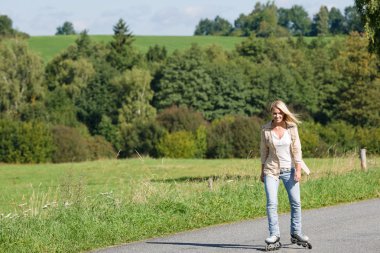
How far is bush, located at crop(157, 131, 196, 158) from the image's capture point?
3295 inches

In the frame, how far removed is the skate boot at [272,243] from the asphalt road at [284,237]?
0.13 meters

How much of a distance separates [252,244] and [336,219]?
10.4 feet

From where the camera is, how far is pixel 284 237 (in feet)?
43.4

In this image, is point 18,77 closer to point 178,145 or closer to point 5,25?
point 178,145

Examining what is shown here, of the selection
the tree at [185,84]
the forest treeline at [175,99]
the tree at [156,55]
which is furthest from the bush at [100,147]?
the tree at [156,55]

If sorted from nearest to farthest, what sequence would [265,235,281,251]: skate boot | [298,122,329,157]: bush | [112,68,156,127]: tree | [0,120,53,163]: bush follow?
[265,235,281,251]: skate boot
[298,122,329,157]: bush
[0,120,53,163]: bush
[112,68,156,127]: tree

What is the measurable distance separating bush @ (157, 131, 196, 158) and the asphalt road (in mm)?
67262

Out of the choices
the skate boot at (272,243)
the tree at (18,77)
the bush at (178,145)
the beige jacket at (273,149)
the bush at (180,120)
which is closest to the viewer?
the skate boot at (272,243)

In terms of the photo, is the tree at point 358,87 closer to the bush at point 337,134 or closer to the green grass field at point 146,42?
the bush at point 337,134

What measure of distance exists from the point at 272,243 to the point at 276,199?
594mm

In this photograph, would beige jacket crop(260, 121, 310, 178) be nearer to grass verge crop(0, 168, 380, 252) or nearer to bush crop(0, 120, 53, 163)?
grass verge crop(0, 168, 380, 252)

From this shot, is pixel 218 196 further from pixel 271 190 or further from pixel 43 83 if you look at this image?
pixel 43 83

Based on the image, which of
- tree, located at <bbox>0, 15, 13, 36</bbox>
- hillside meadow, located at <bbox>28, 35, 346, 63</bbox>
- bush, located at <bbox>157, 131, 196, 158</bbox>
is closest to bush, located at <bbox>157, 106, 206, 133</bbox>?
bush, located at <bbox>157, 131, 196, 158</bbox>

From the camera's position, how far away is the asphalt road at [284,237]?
12.2m
